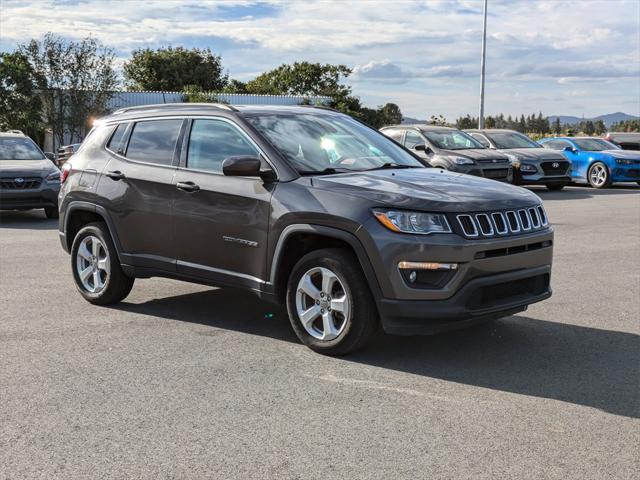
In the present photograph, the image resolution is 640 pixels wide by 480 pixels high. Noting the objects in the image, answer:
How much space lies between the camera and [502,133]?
22.4 metres

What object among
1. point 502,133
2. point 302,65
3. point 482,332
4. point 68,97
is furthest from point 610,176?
point 302,65

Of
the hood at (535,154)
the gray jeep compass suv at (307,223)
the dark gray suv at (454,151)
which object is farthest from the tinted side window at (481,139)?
the gray jeep compass suv at (307,223)

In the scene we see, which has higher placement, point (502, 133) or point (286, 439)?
point (502, 133)

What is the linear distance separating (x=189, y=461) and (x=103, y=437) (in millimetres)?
577

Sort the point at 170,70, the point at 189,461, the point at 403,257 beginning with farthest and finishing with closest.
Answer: the point at 170,70
the point at 403,257
the point at 189,461

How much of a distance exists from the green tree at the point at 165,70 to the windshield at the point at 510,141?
1874 inches

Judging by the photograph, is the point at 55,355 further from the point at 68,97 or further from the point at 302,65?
the point at 302,65

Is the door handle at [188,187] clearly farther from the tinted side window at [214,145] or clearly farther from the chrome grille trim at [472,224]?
the chrome grille trim at [472,224]

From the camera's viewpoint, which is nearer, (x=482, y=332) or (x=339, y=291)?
(x=339, y=291)

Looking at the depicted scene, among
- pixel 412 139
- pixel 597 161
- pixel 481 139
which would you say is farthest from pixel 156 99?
pixel 412 139

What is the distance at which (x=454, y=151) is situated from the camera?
19.2 metres

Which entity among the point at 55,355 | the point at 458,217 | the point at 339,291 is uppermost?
the point at 458,217

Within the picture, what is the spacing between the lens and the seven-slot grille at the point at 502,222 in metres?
5.32

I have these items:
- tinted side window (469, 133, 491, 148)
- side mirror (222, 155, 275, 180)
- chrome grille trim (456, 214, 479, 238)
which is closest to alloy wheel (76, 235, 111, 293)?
A: side mirror (222, 155, 275, 180)
